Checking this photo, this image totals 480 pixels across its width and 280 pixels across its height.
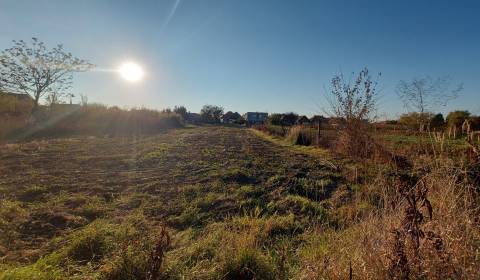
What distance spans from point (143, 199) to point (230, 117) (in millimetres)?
76749

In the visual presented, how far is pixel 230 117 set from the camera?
3204 inches

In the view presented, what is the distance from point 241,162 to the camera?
9.12 metres

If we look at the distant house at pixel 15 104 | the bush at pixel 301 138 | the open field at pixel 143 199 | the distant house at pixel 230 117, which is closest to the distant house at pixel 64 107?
the distant house at pixel 15 104

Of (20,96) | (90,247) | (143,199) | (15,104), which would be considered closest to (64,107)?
(15,104)

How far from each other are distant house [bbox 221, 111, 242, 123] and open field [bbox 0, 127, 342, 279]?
67931 millimetres

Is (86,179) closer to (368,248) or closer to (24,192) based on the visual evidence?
(24,192)

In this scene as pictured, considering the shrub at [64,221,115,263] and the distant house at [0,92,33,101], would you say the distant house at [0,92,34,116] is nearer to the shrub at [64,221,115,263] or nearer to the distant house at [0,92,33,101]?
the distant house at [0,92,33,101]

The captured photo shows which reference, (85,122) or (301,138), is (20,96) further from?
(301,138)

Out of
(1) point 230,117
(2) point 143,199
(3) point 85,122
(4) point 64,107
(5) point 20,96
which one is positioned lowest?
(2) point 143,199

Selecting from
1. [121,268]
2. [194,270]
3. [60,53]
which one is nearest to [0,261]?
[121,268]

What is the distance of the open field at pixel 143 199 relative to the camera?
323cm

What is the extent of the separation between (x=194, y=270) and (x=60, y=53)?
27.6 meters

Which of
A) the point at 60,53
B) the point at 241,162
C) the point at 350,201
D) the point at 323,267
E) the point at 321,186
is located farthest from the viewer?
the point at 60,53

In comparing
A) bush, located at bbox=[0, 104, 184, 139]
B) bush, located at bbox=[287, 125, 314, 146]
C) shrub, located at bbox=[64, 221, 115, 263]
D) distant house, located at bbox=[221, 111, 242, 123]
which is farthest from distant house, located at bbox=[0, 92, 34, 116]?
distant house, located at bbox=[221, 111, 242, 123]
